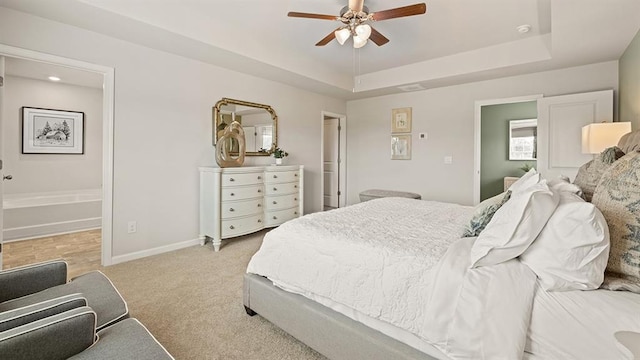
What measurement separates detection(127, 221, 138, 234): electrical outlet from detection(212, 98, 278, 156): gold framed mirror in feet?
4.46

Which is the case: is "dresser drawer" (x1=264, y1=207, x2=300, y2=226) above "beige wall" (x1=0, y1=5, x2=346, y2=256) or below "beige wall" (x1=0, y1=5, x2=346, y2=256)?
Answer: below

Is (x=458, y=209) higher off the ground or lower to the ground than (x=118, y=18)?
lower

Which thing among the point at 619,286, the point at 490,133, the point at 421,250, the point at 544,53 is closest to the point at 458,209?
the point at 421,250

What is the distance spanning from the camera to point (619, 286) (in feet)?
3.35

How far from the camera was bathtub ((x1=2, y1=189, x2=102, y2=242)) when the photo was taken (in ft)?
12.9

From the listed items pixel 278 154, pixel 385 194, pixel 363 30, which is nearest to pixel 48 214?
pixel 278 154

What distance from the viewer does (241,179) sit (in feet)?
12.2

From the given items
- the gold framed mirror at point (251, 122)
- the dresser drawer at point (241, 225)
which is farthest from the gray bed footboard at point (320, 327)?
the gold framed mirror at point (251, 122)

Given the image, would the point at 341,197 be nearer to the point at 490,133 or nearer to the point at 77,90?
the point at 490,133

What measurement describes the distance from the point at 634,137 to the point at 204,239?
422cm

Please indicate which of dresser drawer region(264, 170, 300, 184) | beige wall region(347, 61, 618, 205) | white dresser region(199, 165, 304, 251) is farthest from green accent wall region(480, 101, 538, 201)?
white dresser region(199, 165, 304, 251)

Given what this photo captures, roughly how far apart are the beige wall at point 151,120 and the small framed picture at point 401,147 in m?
2.84

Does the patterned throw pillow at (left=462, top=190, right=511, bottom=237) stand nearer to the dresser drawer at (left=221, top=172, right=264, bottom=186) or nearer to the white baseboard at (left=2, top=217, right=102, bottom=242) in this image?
the dresser drawer at (left=221, top=172, right=264, bottom=186)

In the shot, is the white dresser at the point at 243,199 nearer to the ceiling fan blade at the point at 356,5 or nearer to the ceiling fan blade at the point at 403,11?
the ceiling fan blade at the point at 356,5
